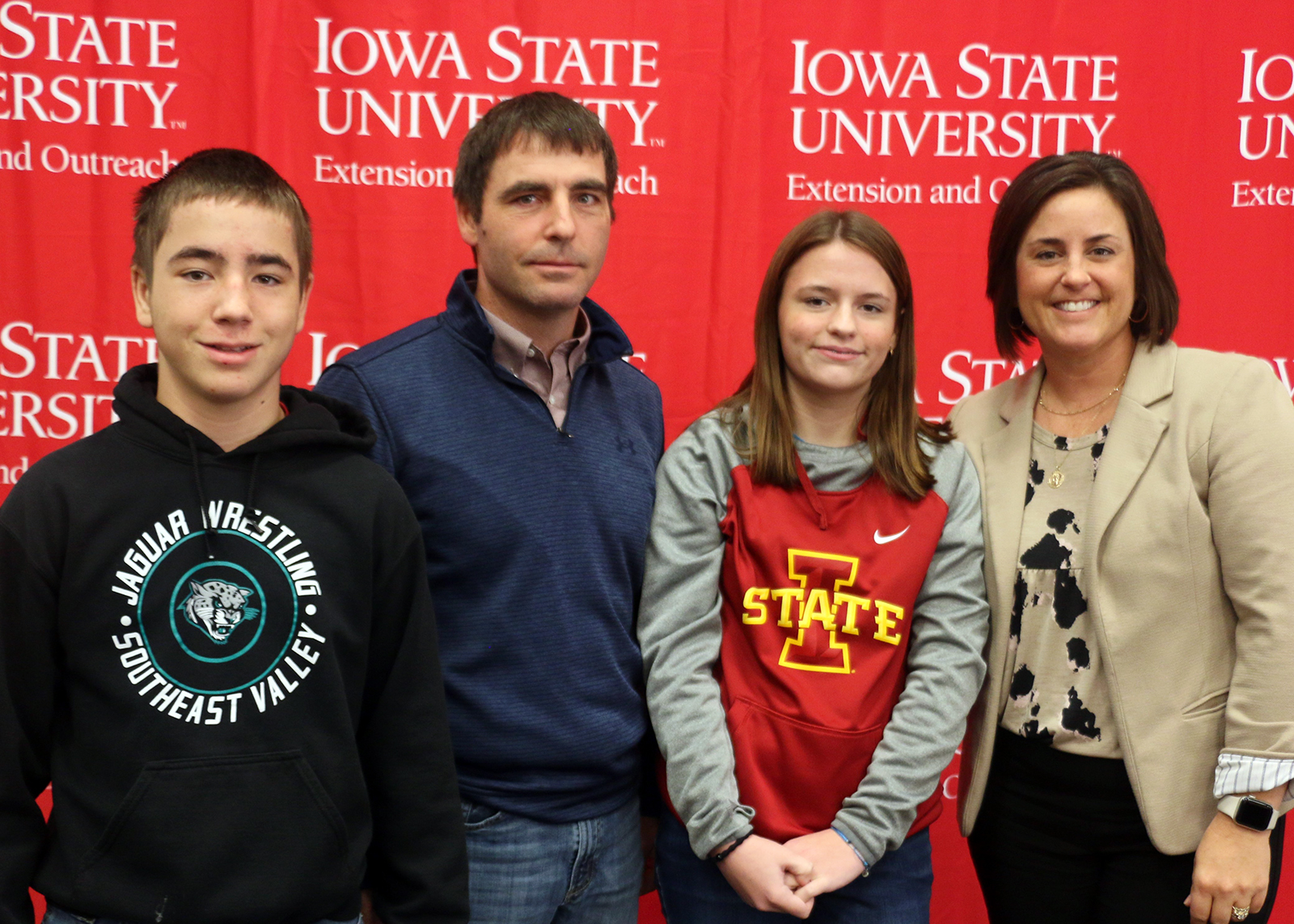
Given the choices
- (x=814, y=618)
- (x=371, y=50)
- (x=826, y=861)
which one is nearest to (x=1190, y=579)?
(x=814, y=618)

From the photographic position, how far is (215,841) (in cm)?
110

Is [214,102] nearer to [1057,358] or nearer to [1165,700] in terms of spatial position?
[1057,358]

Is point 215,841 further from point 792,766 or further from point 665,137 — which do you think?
point 665,137

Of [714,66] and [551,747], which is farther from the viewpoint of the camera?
[714,66]

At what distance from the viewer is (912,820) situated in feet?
4.75

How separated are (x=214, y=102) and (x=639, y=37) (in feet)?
3.14

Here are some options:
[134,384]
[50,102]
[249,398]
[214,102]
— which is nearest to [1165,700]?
[249,398]

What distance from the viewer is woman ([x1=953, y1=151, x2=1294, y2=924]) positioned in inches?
55.7

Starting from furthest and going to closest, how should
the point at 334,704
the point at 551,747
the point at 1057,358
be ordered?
the point at 1057,358 → the point at 551,747 → the point at 334,704

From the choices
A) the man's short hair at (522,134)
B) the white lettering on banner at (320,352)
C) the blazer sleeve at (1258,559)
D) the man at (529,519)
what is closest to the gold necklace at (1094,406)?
the blazer sleeve at (1258,559)

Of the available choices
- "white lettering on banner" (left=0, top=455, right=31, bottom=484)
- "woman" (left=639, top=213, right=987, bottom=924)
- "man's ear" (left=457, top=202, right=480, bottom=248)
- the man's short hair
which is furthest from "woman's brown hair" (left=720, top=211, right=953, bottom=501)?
"white lettering on banner" (left=0, top=455, right=31, bottom=484)

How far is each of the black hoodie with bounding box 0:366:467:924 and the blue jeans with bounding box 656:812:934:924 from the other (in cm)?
39

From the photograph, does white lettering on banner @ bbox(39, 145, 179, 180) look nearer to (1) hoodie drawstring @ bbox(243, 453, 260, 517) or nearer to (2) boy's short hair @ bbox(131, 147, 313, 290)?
(2) boy's short hair @ bbox(131, 147, 313, 290)

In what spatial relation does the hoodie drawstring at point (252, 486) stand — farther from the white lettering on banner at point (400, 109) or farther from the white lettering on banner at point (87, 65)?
the white lettering on banner at point (87, 65)
